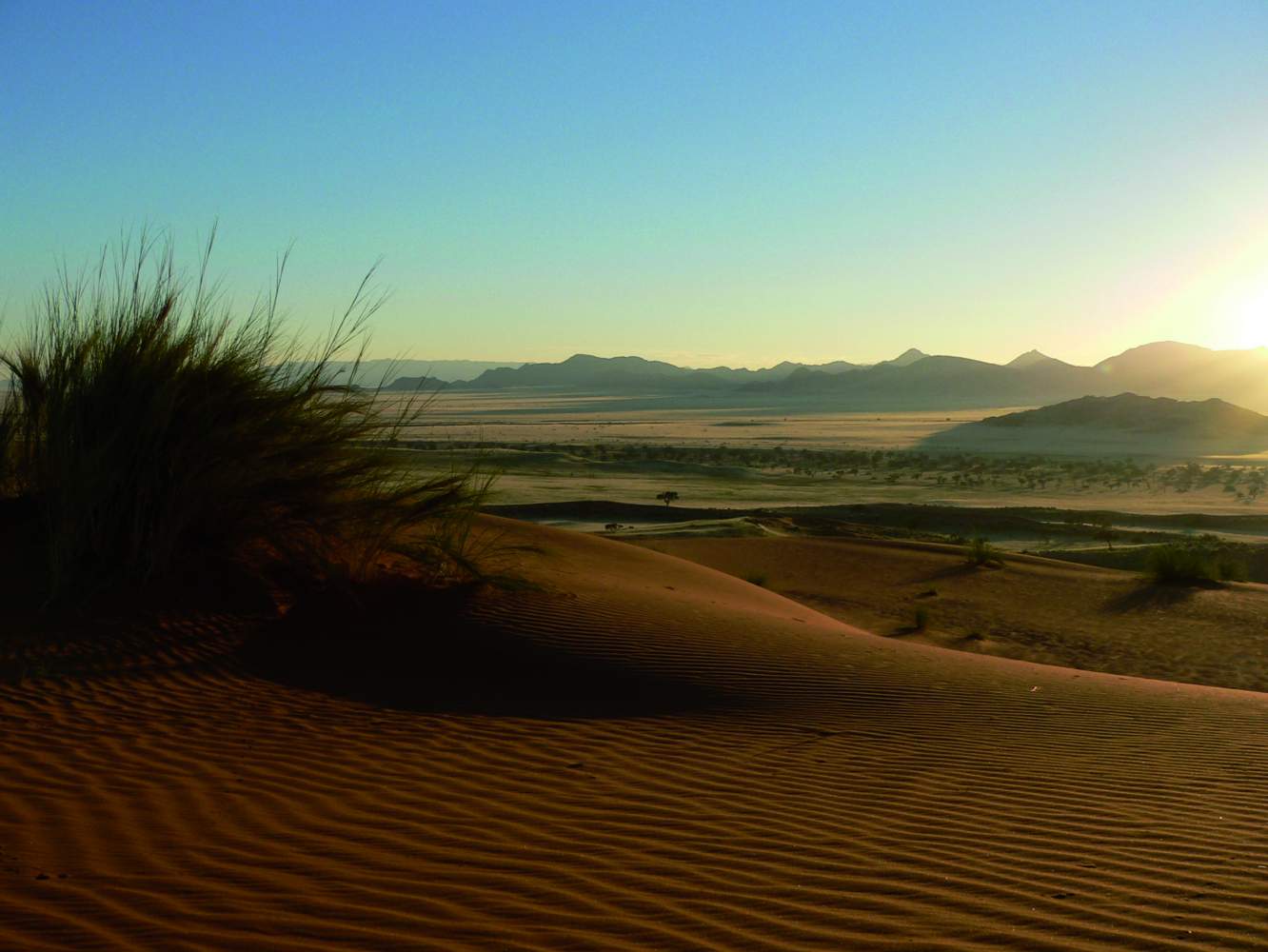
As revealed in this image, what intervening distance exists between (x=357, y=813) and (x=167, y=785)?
1174 mm

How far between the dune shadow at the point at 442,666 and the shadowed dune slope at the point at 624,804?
47mm

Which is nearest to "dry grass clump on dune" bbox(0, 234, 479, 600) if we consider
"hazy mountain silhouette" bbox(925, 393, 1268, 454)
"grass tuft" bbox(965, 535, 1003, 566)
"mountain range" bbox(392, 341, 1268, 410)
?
"grass tuft" bbox(965, 535, 1003, 566)

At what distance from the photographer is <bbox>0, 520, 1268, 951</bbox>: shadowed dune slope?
14.0 feet

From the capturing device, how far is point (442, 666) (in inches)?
362

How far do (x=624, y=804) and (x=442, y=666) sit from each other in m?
3.67

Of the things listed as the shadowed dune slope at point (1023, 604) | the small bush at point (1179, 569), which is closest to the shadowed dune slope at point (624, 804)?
the shadowed dune slope at point (1023, 604)

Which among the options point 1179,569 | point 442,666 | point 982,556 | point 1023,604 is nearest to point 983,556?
point 982,556

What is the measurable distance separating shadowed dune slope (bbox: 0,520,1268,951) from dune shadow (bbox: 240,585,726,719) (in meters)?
0.05

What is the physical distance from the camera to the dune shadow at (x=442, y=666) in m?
8.39

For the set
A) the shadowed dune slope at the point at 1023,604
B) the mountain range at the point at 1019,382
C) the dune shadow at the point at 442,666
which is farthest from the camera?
the mountain range at the point at 1019,382

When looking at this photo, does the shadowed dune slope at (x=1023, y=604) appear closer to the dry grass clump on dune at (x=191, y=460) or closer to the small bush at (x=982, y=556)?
the small bush at (x=982, y=556)

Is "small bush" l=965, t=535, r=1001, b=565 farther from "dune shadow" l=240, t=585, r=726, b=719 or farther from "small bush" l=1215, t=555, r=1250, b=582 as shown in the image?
"dune shadow" l=240, t=585, r=726, b=719

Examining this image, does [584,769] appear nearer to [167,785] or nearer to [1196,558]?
[167,785]

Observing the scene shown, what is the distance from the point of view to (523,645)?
966 cm
